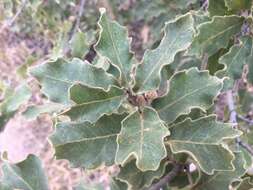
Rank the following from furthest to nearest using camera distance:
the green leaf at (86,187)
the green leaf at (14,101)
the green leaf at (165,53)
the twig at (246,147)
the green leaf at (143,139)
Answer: the green leaf at (14,101) → the twig at (246,147) → the green leaf at (86,187) → the green leaf at (165,53) → the green leaf at (143,139)

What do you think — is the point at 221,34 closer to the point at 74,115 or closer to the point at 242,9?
the point at 242,9

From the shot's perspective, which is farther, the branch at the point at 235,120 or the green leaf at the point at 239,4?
the branch at the point at 235,120

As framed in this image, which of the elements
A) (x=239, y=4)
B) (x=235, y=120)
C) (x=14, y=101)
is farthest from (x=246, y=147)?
(x=14, y=101)

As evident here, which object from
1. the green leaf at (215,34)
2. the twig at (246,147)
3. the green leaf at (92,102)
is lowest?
the twig at (246,147)

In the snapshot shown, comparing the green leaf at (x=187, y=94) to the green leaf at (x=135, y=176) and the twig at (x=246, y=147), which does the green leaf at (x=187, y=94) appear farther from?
the twig at (x=246, y=147)

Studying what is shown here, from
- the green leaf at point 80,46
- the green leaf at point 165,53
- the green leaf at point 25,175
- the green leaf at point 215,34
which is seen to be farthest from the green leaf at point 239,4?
the green leaf at point 25,175

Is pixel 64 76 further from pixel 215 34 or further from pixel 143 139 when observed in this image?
pixel 215 34
